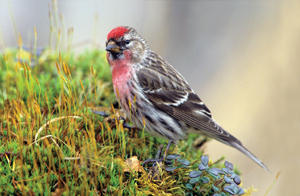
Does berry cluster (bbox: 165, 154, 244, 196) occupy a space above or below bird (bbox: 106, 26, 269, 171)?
below

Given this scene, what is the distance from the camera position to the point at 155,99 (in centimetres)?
388

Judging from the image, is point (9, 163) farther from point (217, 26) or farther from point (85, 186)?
point (217, 26)

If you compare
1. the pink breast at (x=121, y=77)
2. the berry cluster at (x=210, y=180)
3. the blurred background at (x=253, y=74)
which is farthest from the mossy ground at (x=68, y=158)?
the blurred background at (x=253, y=74)

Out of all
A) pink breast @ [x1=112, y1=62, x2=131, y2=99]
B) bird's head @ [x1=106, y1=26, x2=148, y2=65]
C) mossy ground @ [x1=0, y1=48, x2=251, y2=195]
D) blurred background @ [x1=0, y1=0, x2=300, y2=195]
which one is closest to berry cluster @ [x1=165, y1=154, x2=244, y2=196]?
mossy ground @ [x1=0, y1=48, x2=251, y2=195]

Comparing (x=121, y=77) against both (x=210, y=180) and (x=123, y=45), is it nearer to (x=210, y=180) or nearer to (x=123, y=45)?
(x=123, y=45)

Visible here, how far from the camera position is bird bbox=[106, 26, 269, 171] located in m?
3.75

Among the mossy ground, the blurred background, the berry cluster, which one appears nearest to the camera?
the mossy ground

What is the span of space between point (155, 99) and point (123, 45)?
2.42 ft

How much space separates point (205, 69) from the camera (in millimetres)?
8352

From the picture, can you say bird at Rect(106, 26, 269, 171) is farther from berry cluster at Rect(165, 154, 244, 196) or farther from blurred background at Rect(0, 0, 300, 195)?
blurred background at Rect(0, 0, 300, 195)

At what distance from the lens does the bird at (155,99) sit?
12.3 feet

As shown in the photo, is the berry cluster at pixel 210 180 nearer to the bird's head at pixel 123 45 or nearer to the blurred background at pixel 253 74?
the bird's head at pixel 123 45

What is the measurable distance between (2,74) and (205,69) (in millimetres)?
5144

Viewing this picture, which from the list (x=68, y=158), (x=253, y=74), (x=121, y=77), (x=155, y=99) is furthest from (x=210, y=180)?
(x=253, y=74)
